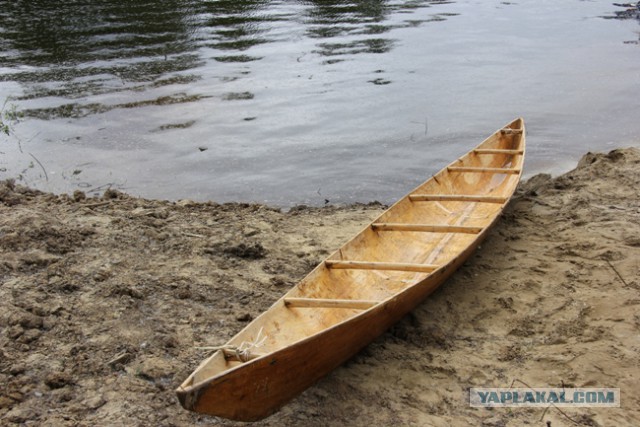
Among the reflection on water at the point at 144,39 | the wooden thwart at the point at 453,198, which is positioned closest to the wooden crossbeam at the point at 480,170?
the wooden thwart at the point at 453,198

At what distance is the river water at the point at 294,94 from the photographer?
8188 mm

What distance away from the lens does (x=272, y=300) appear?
501 centimetres

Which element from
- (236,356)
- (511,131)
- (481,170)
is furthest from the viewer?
(511,131)

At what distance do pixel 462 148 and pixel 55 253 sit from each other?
573 cm

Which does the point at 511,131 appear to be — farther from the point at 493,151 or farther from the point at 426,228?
the point at 426,228

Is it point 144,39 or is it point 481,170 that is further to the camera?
point 144,39

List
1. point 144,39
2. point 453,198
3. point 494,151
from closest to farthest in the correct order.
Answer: point 453,198 < point 494,151 < point 144,39

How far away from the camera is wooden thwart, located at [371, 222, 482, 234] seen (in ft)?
18.3

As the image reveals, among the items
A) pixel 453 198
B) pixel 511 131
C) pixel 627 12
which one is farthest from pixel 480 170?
pixel 627 12

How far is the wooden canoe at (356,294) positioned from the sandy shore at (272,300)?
0.28 meters

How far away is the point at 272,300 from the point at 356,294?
2.26ft

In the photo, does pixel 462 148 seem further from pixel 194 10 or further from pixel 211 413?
pixel 194 10

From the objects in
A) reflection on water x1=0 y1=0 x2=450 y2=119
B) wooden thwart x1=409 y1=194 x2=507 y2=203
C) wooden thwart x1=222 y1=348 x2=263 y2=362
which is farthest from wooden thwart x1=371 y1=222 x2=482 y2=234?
reflection on water x1=0 y1=0 x2=450 y2=119

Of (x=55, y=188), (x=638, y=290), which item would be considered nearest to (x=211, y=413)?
(x=638, y=290)
